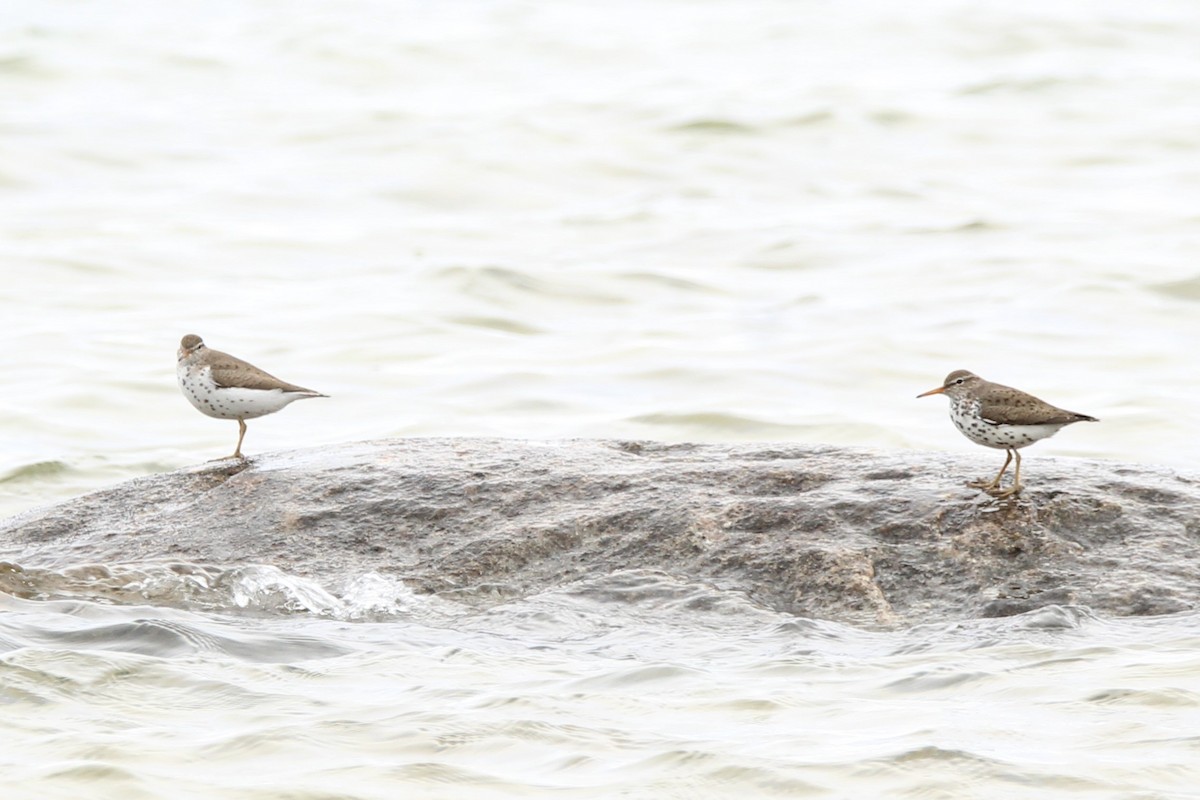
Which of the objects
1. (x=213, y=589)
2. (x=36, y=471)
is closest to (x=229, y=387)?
(x=213, y=589)

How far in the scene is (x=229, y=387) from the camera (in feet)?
27.8

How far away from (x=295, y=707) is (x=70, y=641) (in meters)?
1.22

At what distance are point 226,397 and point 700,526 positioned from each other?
9.16 feet

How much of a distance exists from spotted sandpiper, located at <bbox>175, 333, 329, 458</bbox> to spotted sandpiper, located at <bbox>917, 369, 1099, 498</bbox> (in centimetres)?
337

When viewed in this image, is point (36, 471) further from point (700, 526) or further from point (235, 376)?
point (700, 526)

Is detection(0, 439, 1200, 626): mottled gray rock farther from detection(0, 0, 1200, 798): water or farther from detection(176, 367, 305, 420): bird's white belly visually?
detection(176, 367, 305, 420): bird's white belly

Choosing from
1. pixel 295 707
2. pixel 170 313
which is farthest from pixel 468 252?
pixel 295 707

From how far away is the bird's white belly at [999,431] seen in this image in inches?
288

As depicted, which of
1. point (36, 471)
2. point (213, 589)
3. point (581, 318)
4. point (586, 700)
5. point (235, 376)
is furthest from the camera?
point (581, 318)

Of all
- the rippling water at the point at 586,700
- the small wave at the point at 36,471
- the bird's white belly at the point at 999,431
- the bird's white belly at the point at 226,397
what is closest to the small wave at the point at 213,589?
the rippling water at the point at 586,700

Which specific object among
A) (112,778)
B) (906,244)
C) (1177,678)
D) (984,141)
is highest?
(984,141)

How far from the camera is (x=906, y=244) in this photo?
19.3 metres

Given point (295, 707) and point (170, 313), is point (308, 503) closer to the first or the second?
point (295, 707)

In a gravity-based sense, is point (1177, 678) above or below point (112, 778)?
above
